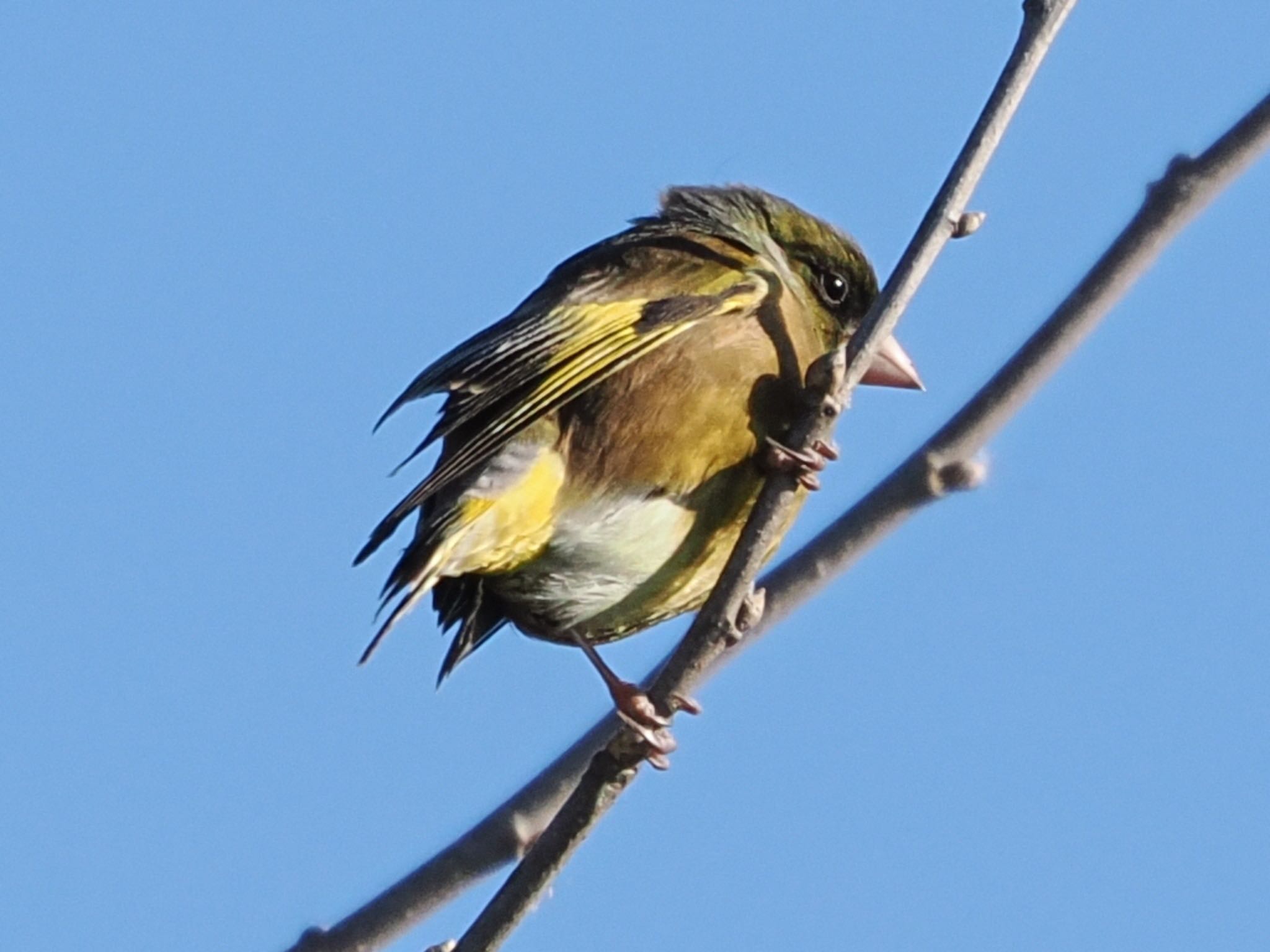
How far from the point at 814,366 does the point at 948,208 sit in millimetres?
670

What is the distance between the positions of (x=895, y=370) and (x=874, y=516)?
1.87 meters

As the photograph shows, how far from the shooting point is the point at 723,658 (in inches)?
184

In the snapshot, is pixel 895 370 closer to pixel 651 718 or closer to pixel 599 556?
pixel 599 556

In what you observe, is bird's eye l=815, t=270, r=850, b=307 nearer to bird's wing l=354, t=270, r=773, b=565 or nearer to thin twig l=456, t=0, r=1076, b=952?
bird's wing l=354, t=270, r=773, b=565

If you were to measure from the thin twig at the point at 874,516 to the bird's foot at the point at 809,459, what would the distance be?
0.25 metres

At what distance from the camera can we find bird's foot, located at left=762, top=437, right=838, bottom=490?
184 inches

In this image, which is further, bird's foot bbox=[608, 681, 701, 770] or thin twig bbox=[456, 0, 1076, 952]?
bird's foot bbox=[608, 681, 701, 770]

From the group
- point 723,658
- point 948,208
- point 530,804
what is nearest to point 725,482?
point 723,658

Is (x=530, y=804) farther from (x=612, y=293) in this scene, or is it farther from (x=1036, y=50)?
(x=1036, y=50)

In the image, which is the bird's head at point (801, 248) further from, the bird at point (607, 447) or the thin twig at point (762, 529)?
the thin twig at point (762, 529)

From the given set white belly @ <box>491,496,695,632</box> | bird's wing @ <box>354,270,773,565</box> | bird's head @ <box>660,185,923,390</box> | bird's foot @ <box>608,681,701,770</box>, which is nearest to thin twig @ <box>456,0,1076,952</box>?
bird's foot @ <box>608,681,701,770</box>

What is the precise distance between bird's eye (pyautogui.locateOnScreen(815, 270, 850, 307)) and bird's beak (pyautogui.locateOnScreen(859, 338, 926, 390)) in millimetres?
236

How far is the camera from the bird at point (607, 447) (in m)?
4.91

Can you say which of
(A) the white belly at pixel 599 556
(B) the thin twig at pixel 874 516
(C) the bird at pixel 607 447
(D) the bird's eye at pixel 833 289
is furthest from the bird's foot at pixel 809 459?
(D) the bird's eye at pixel 833 289
